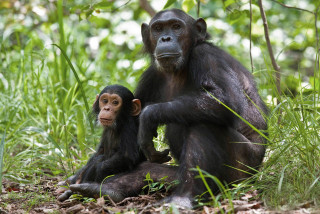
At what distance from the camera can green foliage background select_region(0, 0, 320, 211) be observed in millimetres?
3818

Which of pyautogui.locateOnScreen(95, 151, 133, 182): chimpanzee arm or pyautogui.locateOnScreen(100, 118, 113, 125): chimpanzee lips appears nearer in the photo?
pyautogui.locateOnScreen(95, 151, 133, 182): chimpanzee arm

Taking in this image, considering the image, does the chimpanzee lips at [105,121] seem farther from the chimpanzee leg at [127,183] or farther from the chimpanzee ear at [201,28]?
the chimpanzee ear at [201,28]

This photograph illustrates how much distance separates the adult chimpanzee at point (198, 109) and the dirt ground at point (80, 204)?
0.96ft

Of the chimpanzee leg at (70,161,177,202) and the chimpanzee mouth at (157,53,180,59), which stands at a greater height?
the chimpanzee mouth at (157,53,180,59)

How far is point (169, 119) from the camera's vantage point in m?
4.00

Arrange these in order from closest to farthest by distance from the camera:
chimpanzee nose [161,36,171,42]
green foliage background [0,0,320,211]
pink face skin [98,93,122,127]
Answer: green foliage background [0,0,320,211] → chimpanzee nose [161,36,171,42] → pink face skin [98,93,122,127]

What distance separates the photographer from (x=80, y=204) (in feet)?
12.9

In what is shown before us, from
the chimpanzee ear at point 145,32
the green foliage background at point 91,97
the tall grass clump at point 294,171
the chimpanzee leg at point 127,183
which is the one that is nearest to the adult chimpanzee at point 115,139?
the chimpanzee leg at point 127,183

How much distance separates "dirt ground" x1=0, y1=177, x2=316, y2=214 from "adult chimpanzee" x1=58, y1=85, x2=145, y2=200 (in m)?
0.22

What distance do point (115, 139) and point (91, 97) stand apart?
7.39 ft

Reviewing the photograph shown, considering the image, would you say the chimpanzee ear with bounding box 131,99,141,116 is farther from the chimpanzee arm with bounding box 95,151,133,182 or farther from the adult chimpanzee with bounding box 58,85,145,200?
the chimpanzee arm with bounding box 95,151,133,182

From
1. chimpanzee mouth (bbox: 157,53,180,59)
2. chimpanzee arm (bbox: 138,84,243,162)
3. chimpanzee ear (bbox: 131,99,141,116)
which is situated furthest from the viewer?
chimpanzee ear (bbox: 131,99,141,116)

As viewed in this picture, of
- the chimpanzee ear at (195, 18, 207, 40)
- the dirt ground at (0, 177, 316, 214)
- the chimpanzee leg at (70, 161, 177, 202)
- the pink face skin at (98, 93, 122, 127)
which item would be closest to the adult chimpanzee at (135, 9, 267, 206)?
the chimpanzee ear at (195, 18, 207, 40)

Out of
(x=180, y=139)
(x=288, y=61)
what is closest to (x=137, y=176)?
(x=180, y=139)
